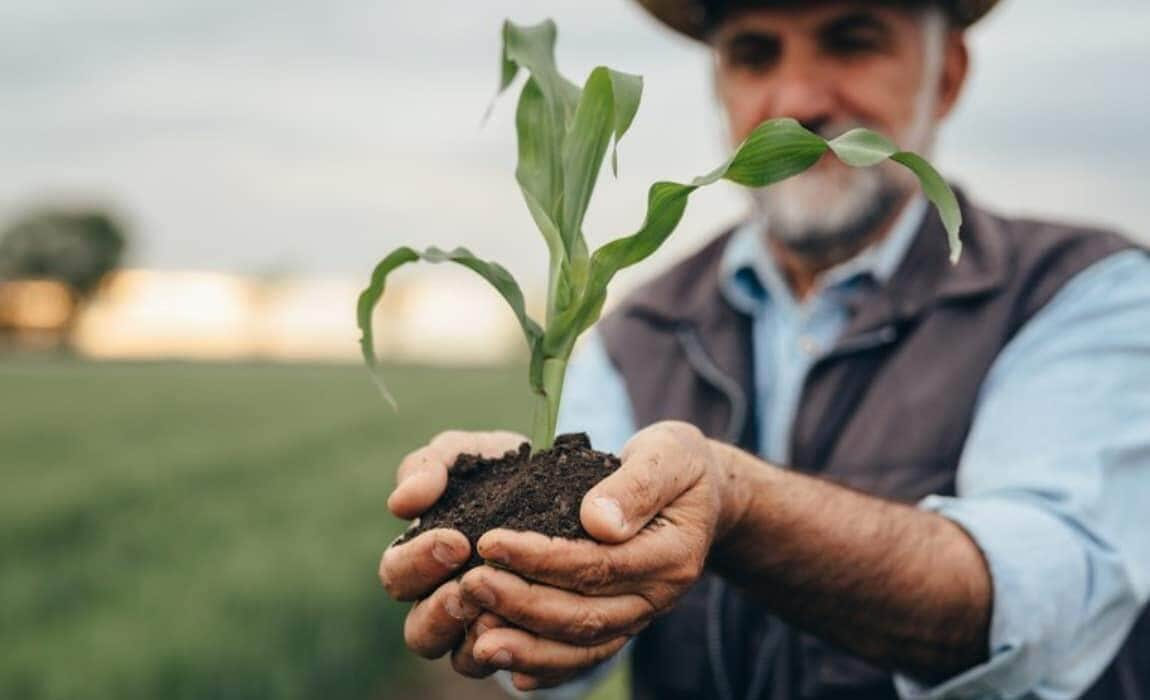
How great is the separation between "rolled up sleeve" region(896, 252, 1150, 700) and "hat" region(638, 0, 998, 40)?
0.74 m

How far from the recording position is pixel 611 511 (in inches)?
54.1

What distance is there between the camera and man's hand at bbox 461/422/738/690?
1375 mm

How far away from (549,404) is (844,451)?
915 millimetres

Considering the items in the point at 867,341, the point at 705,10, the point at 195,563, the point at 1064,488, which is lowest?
the point at 195,563

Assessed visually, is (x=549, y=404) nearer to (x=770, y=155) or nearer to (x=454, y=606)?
(x=454, y=606)

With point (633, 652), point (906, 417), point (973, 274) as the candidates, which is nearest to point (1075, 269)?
point (973, 274)

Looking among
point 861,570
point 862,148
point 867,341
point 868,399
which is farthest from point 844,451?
point 862,148

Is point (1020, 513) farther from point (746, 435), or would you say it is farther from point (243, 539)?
point (243, 539)

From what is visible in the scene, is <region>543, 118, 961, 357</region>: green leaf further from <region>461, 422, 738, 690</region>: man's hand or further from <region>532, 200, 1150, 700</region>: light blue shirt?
<region>532, 200, 1150, 700</region>: light blue shirt

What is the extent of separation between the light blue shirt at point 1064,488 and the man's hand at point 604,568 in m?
0.67

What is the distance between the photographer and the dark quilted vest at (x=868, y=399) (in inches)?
91.4

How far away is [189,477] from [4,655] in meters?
6.55

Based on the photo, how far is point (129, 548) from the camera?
24.3ft

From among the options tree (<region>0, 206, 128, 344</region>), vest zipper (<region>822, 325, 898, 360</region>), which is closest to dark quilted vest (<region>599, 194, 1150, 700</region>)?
vest zipper (<region>822, 325, 898, 360</region>)
